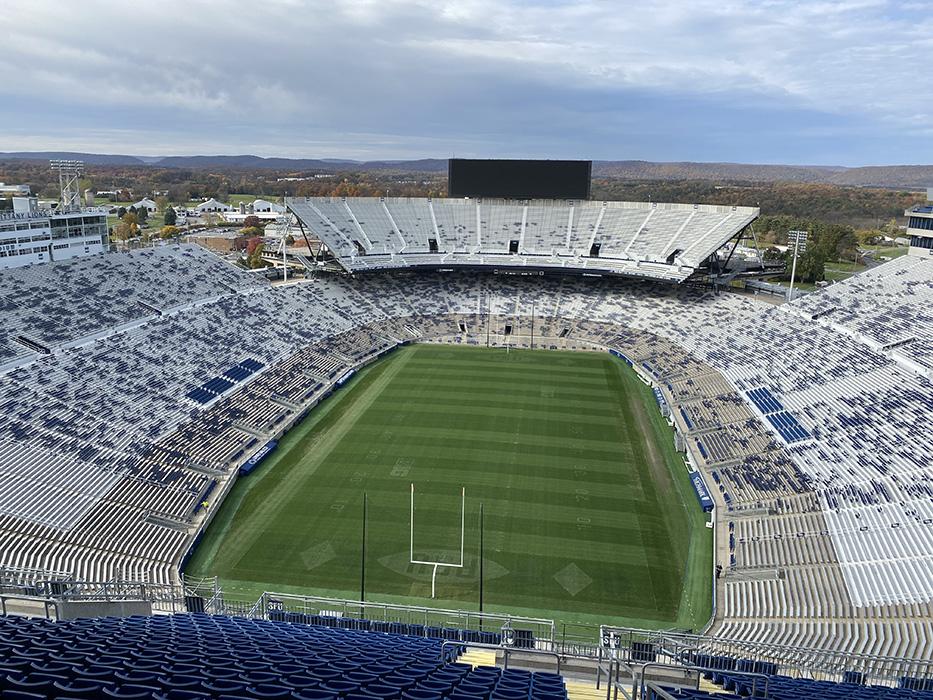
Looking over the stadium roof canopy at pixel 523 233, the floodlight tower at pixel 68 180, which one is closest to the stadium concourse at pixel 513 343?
the stadium roof canopy at pixel 523 233

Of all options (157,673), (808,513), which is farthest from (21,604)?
(808,513)

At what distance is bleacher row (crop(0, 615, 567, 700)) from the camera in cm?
570

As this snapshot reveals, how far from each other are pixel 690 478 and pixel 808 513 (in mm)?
5170

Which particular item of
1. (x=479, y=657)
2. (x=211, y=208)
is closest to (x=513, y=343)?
(x=479, y=657)

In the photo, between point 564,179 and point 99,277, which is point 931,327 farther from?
point 99,277

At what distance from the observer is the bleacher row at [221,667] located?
18.7ft

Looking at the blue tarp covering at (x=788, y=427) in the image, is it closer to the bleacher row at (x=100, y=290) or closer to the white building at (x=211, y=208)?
the bleacher row at (x=100, y=290)

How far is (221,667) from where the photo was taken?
7.04 metres

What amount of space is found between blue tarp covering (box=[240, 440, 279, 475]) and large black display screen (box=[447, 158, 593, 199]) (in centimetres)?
3626

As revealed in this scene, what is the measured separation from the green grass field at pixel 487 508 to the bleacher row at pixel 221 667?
380 inches

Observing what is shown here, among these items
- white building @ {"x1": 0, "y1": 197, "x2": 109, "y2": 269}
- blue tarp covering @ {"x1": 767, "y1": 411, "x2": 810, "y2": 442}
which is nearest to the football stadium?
blue tarp covering @ {"x1": 767, "y1": 411, "x2": 810, "y2": 442}

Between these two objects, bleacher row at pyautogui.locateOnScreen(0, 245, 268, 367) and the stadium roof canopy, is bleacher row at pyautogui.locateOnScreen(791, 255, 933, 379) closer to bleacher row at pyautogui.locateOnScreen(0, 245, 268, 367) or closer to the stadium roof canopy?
the stadium roof canopy

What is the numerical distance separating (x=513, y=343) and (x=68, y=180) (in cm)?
3172

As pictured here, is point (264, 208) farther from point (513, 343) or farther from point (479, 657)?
point (479, 657)
